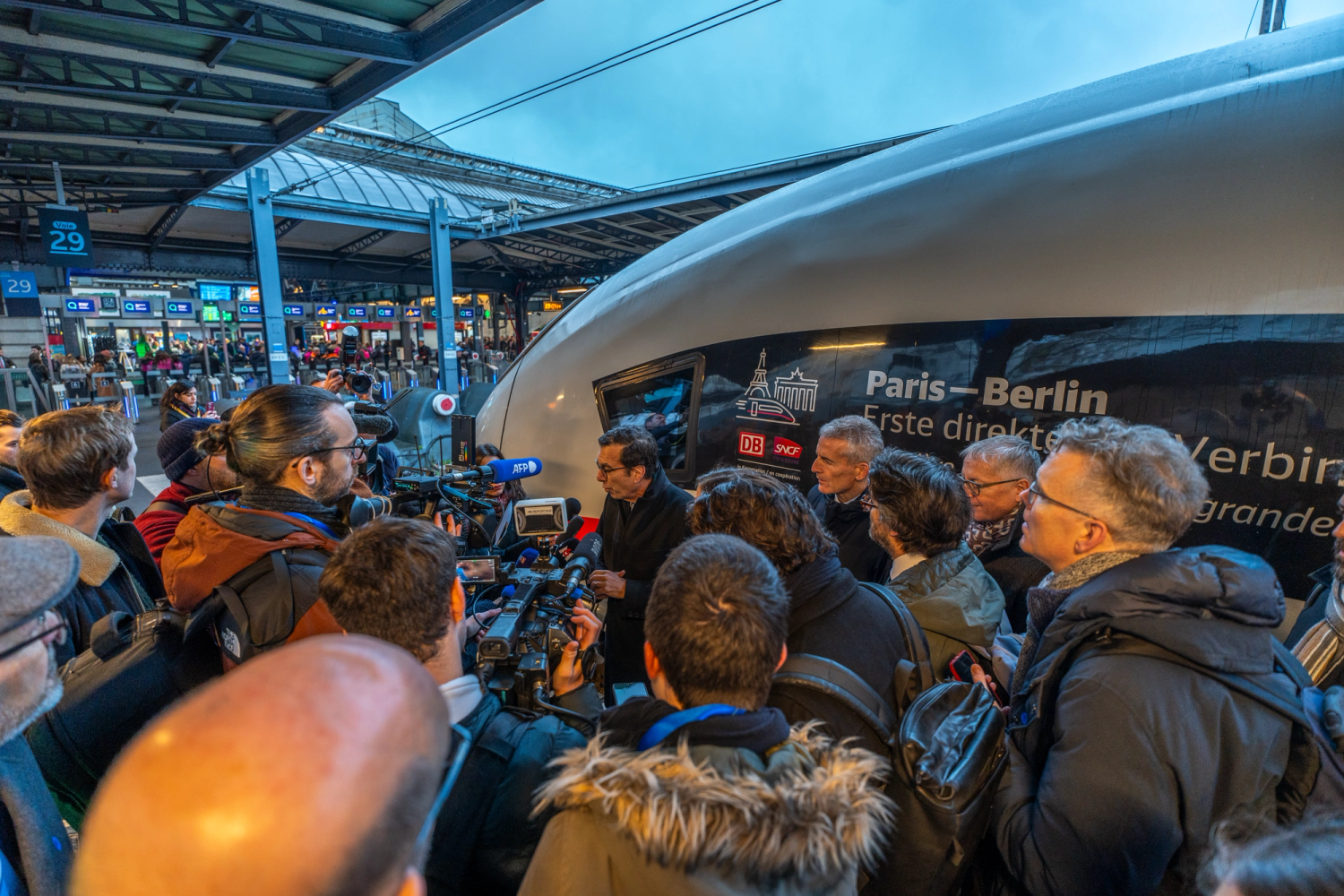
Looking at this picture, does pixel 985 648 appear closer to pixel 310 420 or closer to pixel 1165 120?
pixel 310 420

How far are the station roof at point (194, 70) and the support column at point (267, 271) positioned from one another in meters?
2.68

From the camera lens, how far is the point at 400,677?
0.70m

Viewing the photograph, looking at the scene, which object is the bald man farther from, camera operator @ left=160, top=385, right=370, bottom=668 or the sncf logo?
the sncf logo

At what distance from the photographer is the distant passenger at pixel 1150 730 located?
4.31ft

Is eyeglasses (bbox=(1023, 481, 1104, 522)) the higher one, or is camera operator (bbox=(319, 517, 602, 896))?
eyeglasses (bbox=(1023, 481, 1104, 522))

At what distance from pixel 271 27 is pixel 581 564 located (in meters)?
8.20

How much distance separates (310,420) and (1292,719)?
2.77 m

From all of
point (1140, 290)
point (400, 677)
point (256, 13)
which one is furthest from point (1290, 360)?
point (256, 13)

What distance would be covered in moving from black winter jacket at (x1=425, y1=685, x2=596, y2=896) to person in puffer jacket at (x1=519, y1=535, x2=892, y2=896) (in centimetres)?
25

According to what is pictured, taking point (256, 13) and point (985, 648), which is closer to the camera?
point (985, 648)

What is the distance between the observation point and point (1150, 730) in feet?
4.30

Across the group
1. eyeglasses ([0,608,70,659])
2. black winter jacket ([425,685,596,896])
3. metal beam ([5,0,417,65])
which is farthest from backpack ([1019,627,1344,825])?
metal beam ([5,0,417,65])

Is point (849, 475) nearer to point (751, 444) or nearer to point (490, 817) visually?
point (751, 444)

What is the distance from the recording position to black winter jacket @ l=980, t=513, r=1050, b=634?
102 inches
